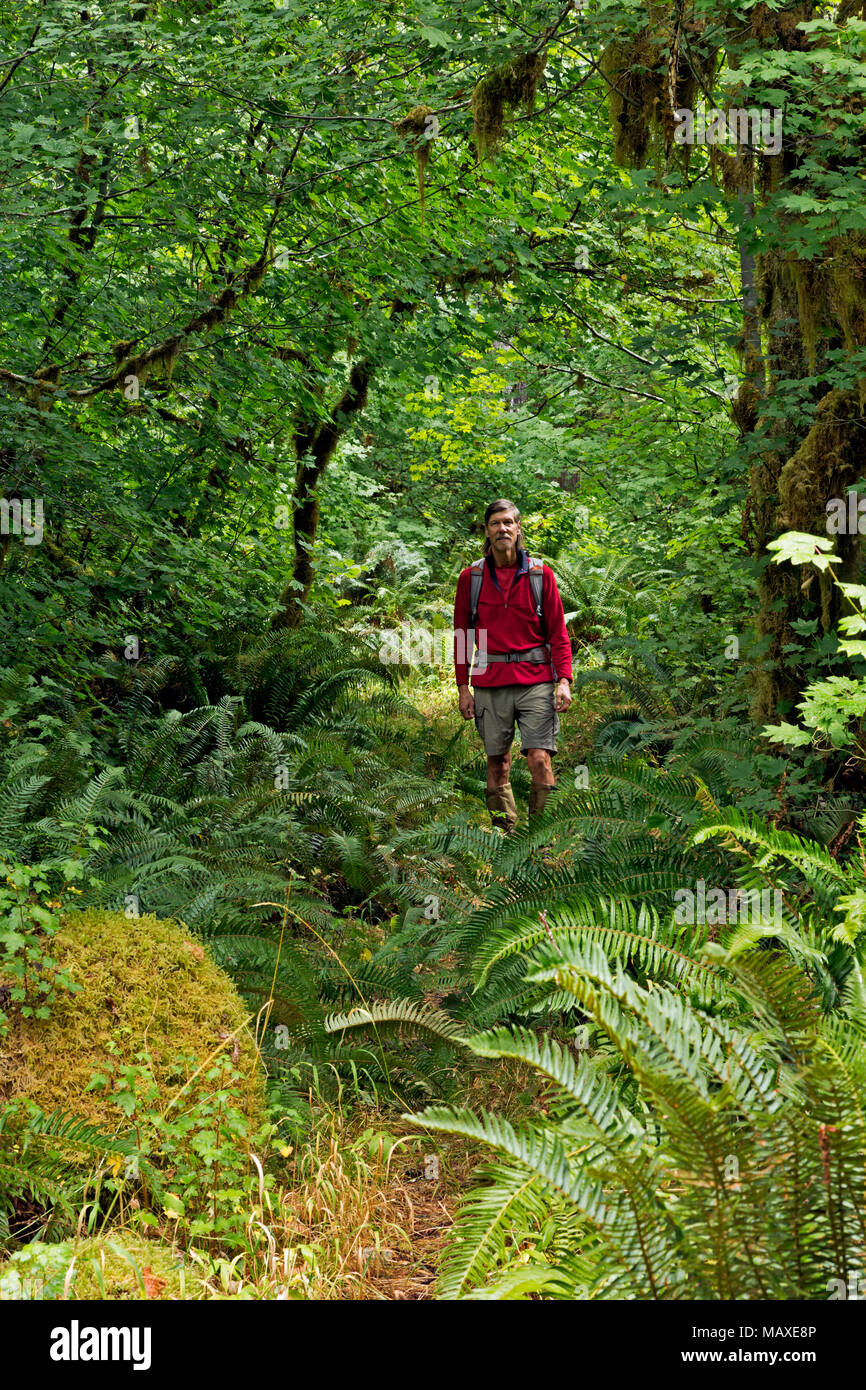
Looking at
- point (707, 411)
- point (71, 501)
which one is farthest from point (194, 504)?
point (707, 411)

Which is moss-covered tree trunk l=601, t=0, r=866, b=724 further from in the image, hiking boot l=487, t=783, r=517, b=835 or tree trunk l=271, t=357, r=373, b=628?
tree trunk l=271, t=357, r=373, b=628

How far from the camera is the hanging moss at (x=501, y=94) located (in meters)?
5.66

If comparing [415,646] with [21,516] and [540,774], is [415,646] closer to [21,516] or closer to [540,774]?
[540,774]

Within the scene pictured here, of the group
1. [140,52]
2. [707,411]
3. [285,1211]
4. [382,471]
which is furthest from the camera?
[382,471]

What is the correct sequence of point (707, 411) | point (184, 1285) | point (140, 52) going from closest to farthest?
point (184, 1285), point (140, 52), point (707, 411)

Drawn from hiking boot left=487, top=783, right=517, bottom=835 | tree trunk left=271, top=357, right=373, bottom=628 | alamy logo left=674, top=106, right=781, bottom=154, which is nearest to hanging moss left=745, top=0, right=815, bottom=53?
alamy logo left=674, top=106, right=781, bottom=154

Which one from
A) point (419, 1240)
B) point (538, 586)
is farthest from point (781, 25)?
point (419, 1240)

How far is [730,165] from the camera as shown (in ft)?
16.0

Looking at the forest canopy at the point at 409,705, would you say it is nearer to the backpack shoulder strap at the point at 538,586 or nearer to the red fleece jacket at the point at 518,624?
A: the red fleece jacket at the point at 518,624

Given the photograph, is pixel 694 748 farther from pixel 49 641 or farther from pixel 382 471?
pixel 382 471

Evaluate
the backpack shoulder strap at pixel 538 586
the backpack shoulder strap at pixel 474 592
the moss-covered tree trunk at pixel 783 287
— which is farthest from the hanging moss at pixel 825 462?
the backpack shoulder strap at pixel 474 592

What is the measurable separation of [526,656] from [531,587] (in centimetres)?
40
